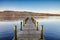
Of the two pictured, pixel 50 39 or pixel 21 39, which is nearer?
pixel 21 39

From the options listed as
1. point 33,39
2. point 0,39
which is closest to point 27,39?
point 33,39

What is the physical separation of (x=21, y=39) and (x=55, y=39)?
257 inches

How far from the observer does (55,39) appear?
43.8ft

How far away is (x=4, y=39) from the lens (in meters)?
13.0

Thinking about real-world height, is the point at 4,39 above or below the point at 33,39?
below

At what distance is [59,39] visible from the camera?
1339 cm

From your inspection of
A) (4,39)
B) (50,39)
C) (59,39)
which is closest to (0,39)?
(4,39)

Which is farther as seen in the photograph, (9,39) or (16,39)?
(9,39)

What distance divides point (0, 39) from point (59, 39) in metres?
5.92

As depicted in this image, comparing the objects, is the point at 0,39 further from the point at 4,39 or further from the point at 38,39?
the point at 38,39

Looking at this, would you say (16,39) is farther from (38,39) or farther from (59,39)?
(59,39)

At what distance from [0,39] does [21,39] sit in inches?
226

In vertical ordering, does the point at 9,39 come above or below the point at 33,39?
below

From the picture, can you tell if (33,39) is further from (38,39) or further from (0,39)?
(0,39)
